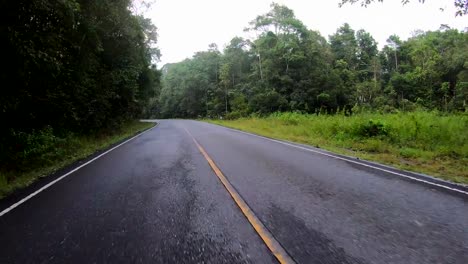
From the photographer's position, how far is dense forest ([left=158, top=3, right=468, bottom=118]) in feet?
137

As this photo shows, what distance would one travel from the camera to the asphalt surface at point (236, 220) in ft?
10.8

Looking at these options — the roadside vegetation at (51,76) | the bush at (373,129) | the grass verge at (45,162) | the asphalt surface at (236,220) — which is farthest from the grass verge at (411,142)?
the roadside vegetation at (51,76)

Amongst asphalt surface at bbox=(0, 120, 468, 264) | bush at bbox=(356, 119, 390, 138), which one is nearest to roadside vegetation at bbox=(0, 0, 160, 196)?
asphalt surface at bbox=(0, 120, 468, 264)

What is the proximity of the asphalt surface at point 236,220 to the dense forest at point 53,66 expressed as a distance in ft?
11.2

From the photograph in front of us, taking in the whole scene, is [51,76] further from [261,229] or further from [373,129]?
[373,129]

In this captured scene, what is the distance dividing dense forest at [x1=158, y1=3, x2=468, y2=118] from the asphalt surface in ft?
63.8

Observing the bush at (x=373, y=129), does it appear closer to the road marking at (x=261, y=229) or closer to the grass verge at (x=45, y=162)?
the road marking at (x=261, y=229)

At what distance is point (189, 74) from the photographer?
78.6 meters

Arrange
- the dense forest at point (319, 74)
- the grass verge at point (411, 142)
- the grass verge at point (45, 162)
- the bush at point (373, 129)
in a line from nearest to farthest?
the grass verge at point (45, 162) < the grass verge at point (411, 142) < the bush at point (373, 129) < the dense forest at point (319, 74)

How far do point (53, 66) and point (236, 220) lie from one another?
727cm

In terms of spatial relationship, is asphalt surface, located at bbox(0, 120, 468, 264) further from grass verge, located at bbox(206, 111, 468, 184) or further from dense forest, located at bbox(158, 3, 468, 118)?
dense forest, located at bbox(158, 3, 468, 118)

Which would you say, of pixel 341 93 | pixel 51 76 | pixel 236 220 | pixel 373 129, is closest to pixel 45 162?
pixel 51 76

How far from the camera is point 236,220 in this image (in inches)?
166

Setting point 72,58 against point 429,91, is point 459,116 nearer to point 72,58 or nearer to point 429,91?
point 72,58
